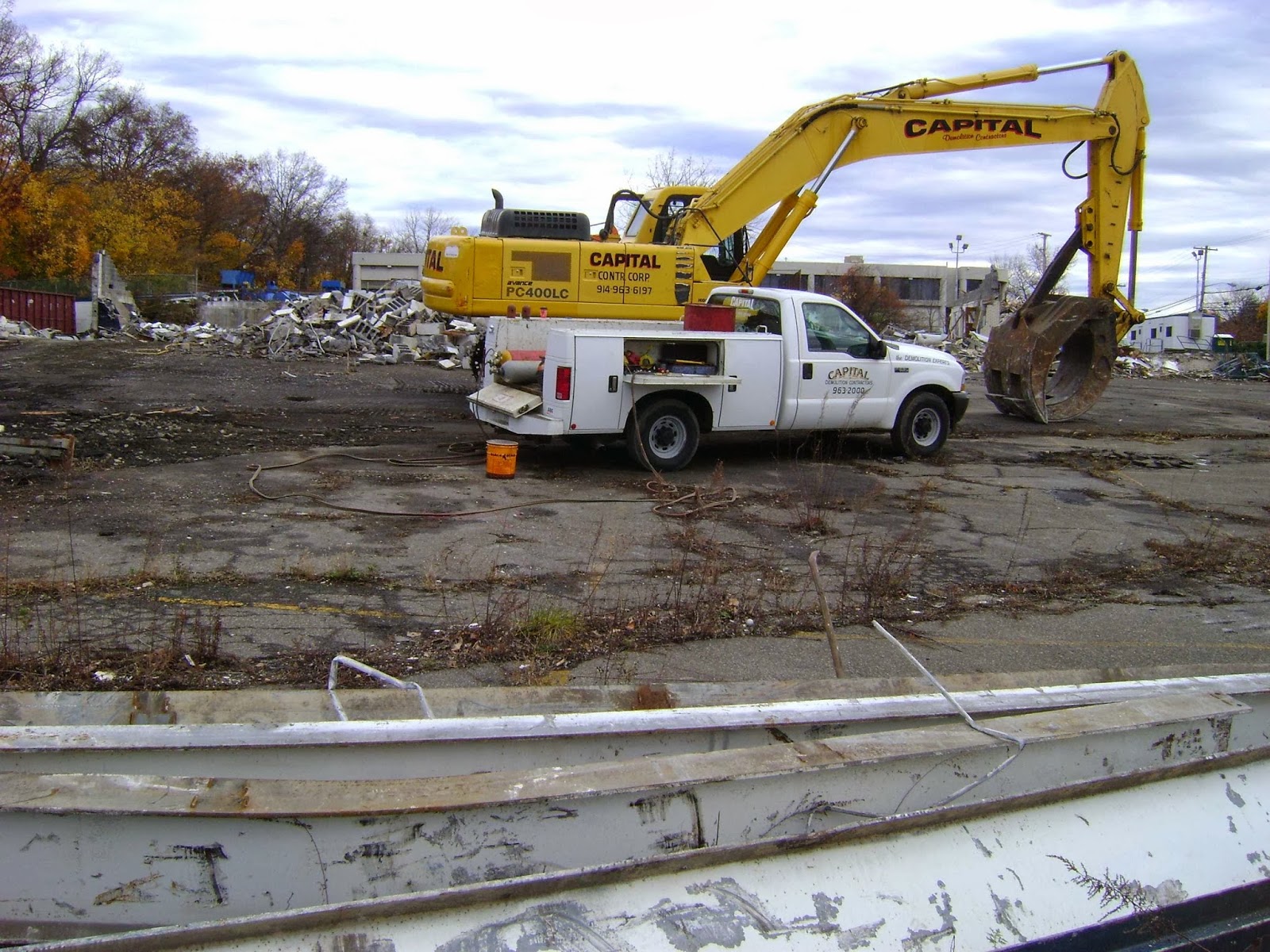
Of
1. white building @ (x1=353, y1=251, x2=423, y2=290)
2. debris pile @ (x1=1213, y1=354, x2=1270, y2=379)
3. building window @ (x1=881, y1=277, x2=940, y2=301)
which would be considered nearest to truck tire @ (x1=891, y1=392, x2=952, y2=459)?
debris pile @ (x1=1213, y1=354, x2=1270, y2=379)

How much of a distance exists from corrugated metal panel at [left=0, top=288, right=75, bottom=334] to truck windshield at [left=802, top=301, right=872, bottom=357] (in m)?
32.1

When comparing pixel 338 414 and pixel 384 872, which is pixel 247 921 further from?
pixel 338 414

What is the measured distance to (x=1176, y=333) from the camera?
276 feet

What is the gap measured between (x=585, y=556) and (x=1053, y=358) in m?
12.2

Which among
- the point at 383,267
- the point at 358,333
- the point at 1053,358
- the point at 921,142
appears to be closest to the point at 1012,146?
the point at 921,142

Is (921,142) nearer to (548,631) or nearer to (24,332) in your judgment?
(548,631)

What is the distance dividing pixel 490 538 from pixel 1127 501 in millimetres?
7168

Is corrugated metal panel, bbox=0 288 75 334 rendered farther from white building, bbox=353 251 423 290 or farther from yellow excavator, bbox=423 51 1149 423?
yellow excavator, bbox=423 51 1149 423

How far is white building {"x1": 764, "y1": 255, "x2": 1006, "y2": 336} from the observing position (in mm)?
56781

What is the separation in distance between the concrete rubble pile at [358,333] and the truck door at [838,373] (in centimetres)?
1433

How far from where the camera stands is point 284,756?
3.42 metres

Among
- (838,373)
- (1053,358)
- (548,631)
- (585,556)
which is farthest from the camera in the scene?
(1053,358)

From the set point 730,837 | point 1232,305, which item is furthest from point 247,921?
point 1232,305

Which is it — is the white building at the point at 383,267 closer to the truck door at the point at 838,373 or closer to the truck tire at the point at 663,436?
the truck door at the point at 838,373
